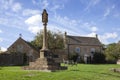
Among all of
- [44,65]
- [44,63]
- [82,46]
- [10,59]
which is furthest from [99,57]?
[44,65]

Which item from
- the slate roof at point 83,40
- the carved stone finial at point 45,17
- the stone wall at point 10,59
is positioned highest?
the slate roof at point 83,40

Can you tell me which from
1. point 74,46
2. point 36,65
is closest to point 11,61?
point 36,65

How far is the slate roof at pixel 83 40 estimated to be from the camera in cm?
9322

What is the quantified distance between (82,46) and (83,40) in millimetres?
2920

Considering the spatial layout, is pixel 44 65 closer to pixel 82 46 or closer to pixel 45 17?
pixel 45 17

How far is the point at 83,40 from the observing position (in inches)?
3797

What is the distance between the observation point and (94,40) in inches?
3858

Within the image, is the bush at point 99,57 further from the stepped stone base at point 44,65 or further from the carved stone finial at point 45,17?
the stepped stone base at point 44,65

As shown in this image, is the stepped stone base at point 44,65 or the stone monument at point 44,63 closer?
the stepped stone base at point 44,65

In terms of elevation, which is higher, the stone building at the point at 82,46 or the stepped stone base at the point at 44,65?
the stone building at the point at 82,46

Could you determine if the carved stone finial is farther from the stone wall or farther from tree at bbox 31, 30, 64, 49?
tree at bbox 31, 30, 64, 49

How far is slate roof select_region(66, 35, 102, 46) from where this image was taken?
93225mm

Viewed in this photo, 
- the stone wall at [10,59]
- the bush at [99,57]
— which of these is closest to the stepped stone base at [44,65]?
the stone wall at [10,59]

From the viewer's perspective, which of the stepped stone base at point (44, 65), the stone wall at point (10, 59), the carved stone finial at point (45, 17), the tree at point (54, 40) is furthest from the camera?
the tree at point (54, 40)
